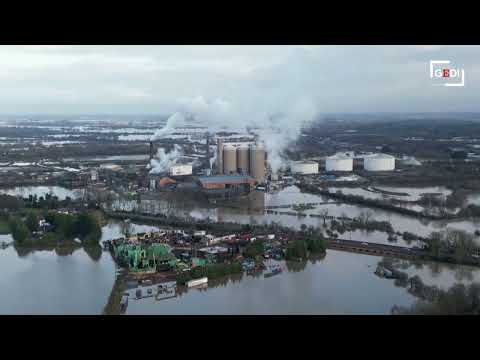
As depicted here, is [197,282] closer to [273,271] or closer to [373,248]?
[273,271]

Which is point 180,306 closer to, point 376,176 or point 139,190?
point 139,190

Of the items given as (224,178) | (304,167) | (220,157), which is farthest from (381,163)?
(224,178)

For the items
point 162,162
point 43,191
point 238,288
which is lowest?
point 238,288

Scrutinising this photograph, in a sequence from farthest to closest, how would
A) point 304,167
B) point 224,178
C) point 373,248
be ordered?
point 304,167, point 224,178, point 373,248

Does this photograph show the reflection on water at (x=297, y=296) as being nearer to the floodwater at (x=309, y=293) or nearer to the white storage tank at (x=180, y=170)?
the floodwater at (x=309, y=293)

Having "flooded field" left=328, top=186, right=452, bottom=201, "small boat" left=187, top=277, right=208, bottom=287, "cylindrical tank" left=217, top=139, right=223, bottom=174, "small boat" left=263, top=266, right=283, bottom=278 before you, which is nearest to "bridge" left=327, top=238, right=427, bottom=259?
"small boat" left=263, top=266, right=283, bottom=278

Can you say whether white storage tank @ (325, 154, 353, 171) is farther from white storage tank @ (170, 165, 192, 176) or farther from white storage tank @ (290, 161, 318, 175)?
white storage tank @ (170, 165, 192, 176)

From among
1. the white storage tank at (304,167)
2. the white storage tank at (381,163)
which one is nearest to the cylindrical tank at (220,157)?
the white storage tank at (304,167)
